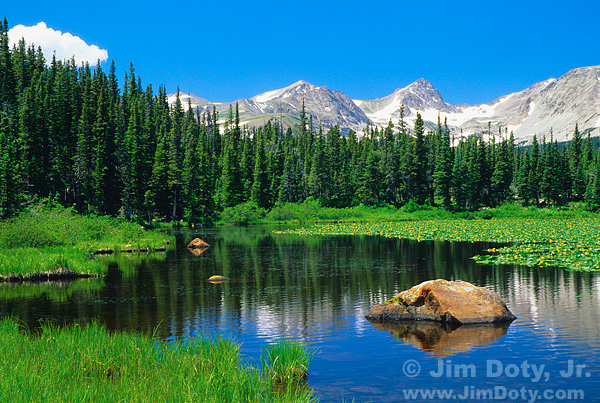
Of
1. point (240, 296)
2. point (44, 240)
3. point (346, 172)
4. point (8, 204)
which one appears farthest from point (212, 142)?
point (240, 296)

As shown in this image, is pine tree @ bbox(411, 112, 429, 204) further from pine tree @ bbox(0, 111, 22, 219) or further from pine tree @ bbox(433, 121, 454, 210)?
pine tree @ bbox(0, 111, 22, 219)

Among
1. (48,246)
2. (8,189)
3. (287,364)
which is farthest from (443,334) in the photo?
(8,189)

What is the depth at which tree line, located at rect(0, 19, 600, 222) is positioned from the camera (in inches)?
3329

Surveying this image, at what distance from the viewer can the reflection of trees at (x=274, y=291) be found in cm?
1912

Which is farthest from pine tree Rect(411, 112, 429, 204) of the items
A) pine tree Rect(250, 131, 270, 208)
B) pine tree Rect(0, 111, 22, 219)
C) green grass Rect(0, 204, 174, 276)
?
pine tree Rect(0, 111, 22, 219)

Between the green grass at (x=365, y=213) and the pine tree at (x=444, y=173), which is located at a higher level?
the pine tree at (x=444, y=173)

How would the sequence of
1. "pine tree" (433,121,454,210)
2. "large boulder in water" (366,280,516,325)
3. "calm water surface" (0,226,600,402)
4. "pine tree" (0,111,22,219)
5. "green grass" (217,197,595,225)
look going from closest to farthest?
"calm water surface" (0,226,600,402) < "large boulder in water" (366,280,516,325) < "pine tree" (0,111,22,219) < "green grass" (217,197,595,225) < "pine tree" (433,121,454,210)

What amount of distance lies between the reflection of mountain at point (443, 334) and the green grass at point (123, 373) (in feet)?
18.0

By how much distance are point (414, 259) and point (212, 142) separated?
415 feet

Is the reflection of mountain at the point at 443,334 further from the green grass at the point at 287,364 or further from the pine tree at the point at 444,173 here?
the pine tree at the point at 444,173

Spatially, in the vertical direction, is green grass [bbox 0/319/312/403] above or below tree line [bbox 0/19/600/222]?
below

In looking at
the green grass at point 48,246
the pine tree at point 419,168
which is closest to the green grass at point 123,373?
the green grass at point 48,246

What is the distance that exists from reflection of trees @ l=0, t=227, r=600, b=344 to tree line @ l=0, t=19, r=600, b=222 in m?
41.8

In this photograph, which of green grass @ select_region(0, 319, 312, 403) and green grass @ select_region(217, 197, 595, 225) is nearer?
green grass @ select_region(0, 319, 312, 403)
